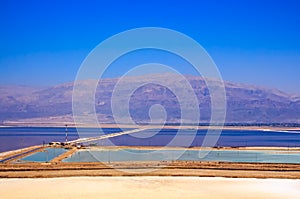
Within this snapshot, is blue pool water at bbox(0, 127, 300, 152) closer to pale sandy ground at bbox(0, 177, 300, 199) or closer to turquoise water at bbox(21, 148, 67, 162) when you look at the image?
turquoise water at bbox(21, 148, 67, 162)

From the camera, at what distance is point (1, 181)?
26.8m

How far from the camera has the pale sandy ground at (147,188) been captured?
23.1 meters

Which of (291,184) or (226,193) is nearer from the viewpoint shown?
(226,193)

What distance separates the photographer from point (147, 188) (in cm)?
2472

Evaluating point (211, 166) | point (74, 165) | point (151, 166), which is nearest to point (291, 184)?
point (211, 166)

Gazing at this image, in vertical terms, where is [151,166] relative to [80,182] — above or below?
above

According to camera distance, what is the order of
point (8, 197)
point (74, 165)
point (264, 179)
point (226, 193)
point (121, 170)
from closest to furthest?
point (8, 197), point (226, 193), point (264, 179), point (121, 170), point (74, 165)

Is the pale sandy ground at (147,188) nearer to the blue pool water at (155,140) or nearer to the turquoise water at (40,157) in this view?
the turquoise water at (40,157)

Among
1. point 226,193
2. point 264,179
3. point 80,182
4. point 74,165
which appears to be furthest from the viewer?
point 74,165

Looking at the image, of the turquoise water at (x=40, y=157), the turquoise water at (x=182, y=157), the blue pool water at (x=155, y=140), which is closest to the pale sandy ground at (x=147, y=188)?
the turquoise water at (x=182, y=157)

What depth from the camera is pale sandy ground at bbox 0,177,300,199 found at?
75.8ft

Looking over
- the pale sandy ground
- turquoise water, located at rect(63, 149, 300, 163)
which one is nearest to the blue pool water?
turquoise water, located at rect(63, 149, 300, 163)

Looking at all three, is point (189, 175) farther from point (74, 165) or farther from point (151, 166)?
point (74, 165)

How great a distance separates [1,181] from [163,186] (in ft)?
30.7
